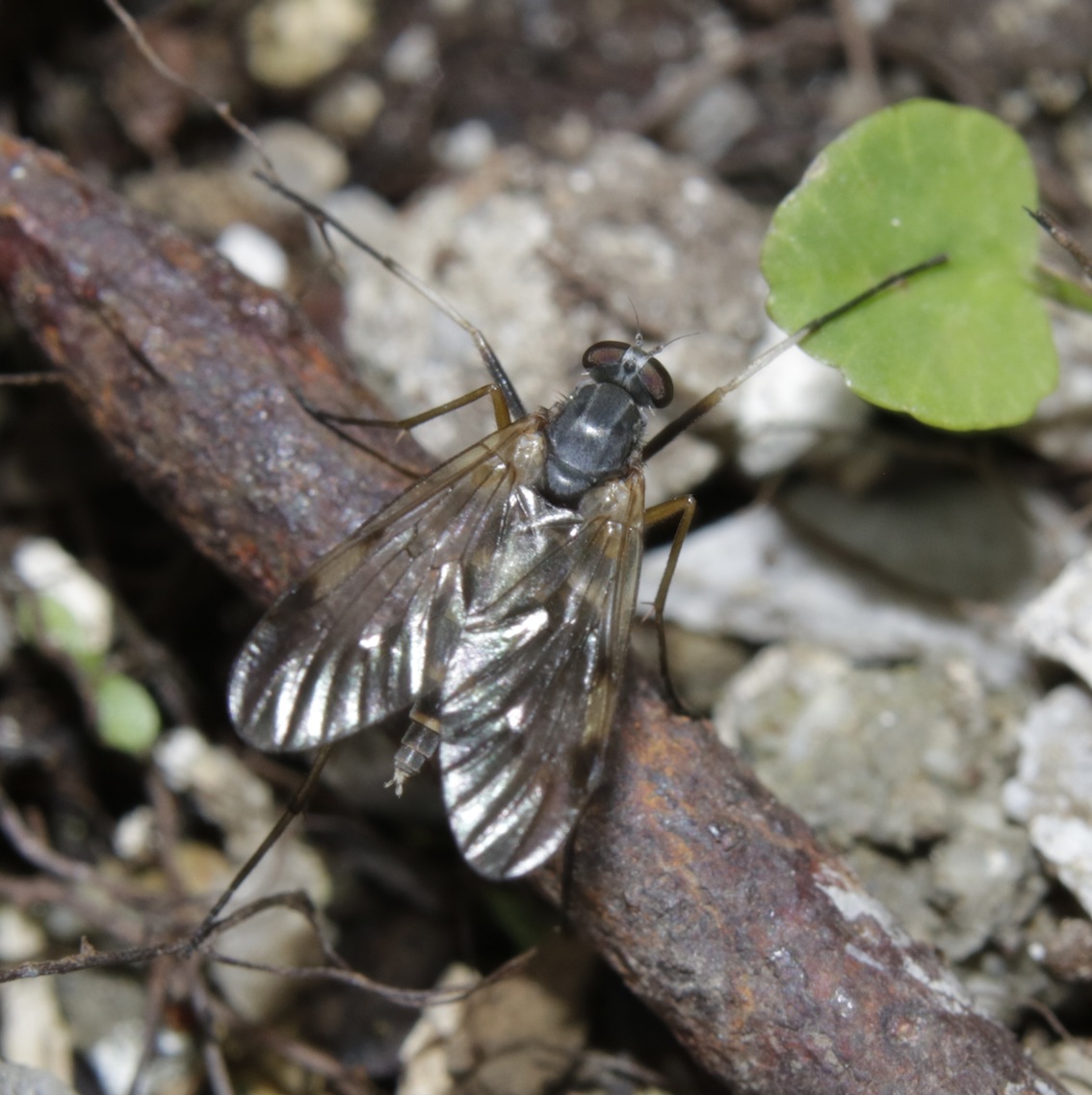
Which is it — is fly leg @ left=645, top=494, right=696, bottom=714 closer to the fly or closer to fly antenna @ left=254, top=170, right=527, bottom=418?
the fly

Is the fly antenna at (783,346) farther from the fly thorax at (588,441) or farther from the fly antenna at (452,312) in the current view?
the fly antenna at (452,312)

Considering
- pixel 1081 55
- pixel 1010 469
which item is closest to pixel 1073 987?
pixel 1010 469

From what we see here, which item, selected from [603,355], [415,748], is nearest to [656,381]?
[603,355]

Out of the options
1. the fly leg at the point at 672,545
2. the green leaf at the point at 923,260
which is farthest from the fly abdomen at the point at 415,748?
the green leaf at the point at 923,260

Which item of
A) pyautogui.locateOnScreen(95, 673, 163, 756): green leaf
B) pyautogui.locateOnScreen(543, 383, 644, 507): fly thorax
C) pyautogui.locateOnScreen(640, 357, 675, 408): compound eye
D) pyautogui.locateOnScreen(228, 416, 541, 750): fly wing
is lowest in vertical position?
pyautogui.locateOnScreen(95, 673, 163, 756): green leaf

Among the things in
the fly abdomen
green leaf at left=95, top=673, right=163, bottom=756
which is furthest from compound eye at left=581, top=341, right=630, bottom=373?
green leaf at left=95, top=673, right=163, bottom=756

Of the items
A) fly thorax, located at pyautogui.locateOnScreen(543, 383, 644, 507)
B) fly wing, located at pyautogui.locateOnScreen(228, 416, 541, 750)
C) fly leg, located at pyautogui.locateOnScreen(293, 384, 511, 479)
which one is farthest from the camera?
fly thorax, located at pyautogui.locateOnScreen(543, 383, 644, 507)
